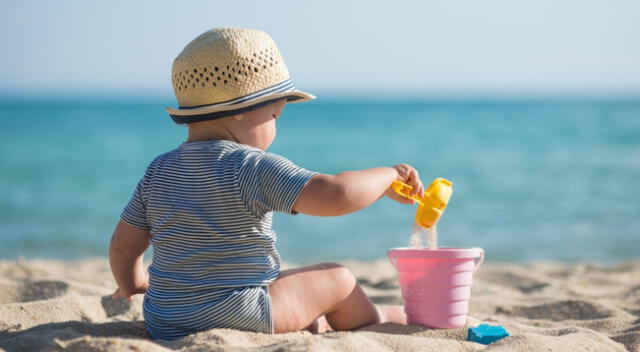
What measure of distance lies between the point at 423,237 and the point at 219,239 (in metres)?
0.71

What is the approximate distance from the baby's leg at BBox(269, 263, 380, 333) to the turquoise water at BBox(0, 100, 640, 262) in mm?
3662

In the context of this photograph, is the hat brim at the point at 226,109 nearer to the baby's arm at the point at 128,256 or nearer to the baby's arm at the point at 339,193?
the baby's arm at the point at 339,193

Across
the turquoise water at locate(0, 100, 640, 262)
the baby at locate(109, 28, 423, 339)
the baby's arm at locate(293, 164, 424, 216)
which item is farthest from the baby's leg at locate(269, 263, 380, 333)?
the turquoise water at locate(0, 100, 640, 262)

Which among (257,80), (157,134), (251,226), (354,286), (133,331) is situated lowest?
(157,134)

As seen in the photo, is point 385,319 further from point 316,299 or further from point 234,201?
point 234,201

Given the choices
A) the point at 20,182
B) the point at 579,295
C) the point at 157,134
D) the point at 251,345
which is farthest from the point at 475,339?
the point at 157,134

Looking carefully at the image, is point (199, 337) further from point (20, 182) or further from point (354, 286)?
point (20, 182)

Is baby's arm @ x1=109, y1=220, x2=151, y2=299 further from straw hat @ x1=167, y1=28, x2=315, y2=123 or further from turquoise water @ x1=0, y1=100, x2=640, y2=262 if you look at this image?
turquoise water @ x1=0, y1=100, x2=640, y2=262

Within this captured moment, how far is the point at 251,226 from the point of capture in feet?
7.22

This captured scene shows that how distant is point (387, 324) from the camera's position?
2.49 m

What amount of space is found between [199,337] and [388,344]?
53cm

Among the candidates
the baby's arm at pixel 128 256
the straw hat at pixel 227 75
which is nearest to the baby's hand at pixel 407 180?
the straw hat at pixel 227 75

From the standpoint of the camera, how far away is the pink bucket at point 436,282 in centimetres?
240

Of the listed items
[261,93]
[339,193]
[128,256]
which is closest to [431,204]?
[339,193]
